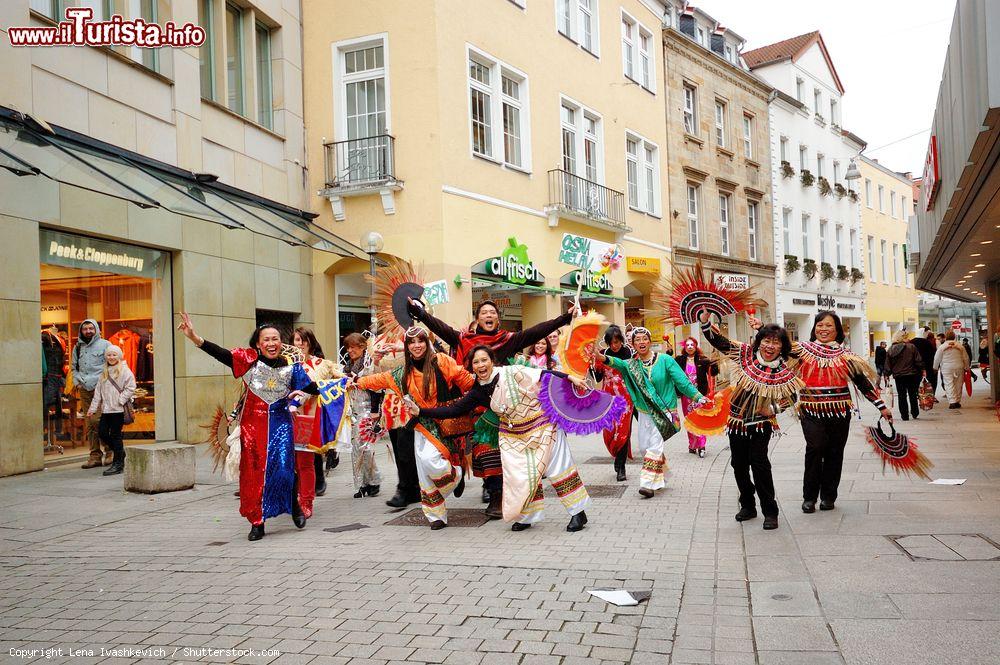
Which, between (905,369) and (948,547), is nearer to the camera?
(948,547)

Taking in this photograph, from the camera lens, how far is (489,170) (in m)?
17.8

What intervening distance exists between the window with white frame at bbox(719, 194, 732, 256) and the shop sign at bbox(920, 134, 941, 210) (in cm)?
1739

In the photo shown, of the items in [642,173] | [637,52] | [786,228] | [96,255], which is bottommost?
[96,255]

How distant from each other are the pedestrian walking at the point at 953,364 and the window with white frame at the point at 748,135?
16.0 metres

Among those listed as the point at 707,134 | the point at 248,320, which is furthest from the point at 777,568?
the point at 707,134

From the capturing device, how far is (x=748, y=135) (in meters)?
31.9

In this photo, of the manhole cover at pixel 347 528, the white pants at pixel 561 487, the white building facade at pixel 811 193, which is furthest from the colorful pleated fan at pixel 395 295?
the white building facade at pixel 811 193

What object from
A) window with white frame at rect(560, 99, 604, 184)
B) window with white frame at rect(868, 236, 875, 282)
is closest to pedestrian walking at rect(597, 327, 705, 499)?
window with white frame at rect(560, 99, 604, 184)

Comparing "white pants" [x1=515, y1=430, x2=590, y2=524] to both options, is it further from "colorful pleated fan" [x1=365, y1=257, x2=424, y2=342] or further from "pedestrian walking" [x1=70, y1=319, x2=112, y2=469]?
"pedestrian walking" [x1=70, y1=319, x2=112, y2=469]

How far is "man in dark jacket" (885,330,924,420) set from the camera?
592 inches

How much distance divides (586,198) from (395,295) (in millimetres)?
14049

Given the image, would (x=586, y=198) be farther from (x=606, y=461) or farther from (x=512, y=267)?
(x=606, y=461)

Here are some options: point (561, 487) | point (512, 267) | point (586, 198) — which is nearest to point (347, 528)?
point (561, 487)

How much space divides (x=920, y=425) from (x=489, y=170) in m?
9.46
